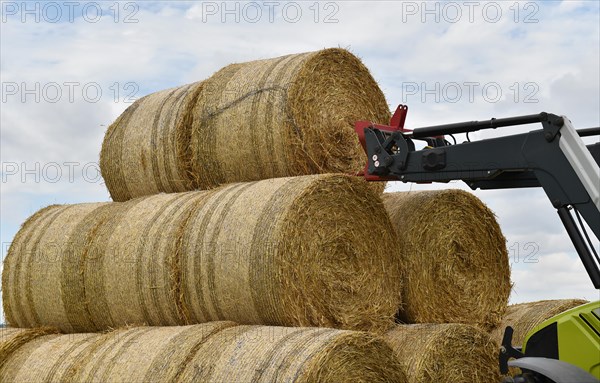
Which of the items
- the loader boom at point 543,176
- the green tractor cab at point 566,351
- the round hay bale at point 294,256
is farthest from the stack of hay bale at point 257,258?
the green tractor cab at point 566,351

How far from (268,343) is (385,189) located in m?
2.37

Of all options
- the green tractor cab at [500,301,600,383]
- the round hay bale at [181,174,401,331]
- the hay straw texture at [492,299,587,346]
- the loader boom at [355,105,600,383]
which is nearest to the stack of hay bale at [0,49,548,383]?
the round hay bale at [181,174,401,331]

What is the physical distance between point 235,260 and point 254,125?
1.27 metres

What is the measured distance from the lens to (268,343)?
206 inches

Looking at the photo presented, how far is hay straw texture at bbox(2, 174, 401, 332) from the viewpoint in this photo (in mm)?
5688

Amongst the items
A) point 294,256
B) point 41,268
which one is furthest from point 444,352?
point 41,268

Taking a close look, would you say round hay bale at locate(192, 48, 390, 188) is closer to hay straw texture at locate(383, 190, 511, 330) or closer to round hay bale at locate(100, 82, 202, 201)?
round hay bale at locate(100, 82, 202, 201)

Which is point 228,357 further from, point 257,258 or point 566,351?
point 566,351

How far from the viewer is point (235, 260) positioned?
5.82 m

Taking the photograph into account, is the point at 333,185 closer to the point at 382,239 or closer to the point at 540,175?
the point at 382,239

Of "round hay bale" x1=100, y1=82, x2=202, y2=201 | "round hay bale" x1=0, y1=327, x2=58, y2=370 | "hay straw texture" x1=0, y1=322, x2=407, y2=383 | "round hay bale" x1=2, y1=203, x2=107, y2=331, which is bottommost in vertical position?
"round hay bale" x1=0, y1=327, x2=58, y2=370

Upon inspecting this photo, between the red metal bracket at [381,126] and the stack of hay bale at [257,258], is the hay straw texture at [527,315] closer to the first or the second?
the stack of hay bale at [257,258]

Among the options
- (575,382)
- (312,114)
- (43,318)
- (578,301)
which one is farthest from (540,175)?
(43,318)

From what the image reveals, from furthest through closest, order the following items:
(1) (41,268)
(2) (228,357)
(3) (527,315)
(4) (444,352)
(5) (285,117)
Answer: (1) (41,268), (3) (527,315), (5) (285,117), (4) (444,352), (2) (228,357)
